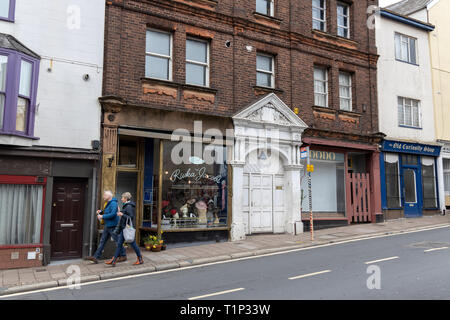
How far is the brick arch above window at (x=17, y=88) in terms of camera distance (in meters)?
8.83

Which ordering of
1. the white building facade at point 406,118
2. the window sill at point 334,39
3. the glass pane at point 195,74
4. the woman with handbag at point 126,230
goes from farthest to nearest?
the white building facade at point 406,118 < the window sill at point 334,39 < the glass pane at point 195,74 < the woman with handbag at point 126,230

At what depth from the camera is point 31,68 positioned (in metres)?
9.48

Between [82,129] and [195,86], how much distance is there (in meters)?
3.86

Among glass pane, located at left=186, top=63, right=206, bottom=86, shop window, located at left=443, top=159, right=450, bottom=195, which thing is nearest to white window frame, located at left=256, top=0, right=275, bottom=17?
glass pane, located at left=186, top=63, right=206, bottom=86

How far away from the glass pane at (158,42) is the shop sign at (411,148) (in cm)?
1058

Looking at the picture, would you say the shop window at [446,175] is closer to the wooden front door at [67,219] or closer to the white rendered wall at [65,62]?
the white rendered wall at [65,62]

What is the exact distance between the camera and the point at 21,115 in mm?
9234

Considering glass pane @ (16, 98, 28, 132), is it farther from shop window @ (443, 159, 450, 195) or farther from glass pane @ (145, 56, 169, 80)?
shop window @ (443, 159, 450, 195)

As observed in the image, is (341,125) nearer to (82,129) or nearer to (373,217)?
(373,217)

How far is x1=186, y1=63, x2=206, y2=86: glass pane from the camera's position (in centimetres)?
1227

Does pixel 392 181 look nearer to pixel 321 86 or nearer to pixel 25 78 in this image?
pixel 321 86

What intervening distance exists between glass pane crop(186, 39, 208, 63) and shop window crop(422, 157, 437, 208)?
12.5 meters

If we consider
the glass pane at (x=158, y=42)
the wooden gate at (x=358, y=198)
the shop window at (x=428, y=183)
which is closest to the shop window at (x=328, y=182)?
the wooden gate at (x=358, y=198)
